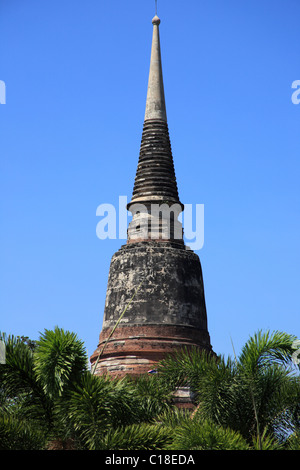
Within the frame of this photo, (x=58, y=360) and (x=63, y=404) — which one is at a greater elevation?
(x=58, y=360)

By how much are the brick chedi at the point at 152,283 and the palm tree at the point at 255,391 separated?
725 centimetres

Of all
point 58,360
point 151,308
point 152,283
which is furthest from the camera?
point 152,283

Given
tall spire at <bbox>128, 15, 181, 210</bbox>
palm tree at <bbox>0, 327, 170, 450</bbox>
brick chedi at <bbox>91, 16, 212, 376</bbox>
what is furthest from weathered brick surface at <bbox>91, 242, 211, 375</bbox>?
palm tree at <bbox>0, 327, 170, 450</bbox>

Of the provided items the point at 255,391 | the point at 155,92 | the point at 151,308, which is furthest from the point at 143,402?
the point at 155,92

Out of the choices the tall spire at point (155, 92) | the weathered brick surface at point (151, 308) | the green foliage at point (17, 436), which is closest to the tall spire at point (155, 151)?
the tall spire at point (155, 92)

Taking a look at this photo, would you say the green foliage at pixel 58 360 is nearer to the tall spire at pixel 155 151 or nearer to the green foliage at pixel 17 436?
the green foliage at pixel 17 436

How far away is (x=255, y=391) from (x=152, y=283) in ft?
30.8

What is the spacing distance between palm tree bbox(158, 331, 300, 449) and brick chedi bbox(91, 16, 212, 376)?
23.8 feet

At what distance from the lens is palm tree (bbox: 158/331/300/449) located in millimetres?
15695

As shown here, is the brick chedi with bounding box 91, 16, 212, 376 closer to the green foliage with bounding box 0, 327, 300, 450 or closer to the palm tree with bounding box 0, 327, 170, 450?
the green foliage with bounding box 0, 327, 300, 450

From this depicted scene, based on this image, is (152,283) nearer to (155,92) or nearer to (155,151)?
(155,151)

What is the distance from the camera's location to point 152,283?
24.8 meters

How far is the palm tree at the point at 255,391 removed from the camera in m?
15.7
